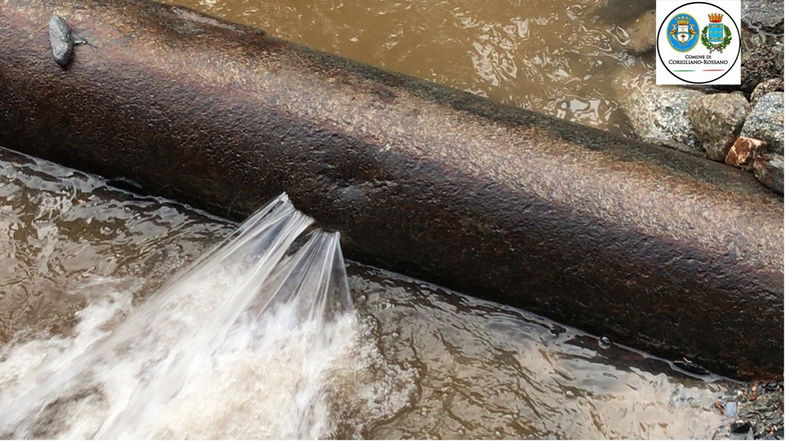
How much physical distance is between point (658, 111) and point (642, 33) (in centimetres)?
60

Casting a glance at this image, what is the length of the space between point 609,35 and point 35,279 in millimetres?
3034

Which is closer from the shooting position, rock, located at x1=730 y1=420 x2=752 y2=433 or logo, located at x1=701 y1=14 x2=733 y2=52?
rock, located at x1=730 y1=420 x2=752 y2=433

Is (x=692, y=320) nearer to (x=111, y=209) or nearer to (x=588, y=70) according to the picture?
(x=588, y=70)

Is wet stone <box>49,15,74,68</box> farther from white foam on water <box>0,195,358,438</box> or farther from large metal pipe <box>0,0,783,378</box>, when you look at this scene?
white foam on water <box>0,195,358,438</box>

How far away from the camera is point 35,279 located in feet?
9.44

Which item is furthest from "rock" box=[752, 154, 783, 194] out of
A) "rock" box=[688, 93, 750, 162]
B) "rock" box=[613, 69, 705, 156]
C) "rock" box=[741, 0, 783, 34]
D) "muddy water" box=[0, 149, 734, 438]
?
"rock" box=[741, 0, 783, 34]

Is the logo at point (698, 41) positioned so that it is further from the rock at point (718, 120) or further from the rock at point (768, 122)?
the rock at point (768, 122)

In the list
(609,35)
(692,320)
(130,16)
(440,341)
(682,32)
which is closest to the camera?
(692,320)

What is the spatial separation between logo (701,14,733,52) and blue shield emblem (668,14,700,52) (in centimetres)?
5

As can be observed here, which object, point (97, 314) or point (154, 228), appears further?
point (154, 228)

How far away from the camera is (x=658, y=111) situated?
334 cm

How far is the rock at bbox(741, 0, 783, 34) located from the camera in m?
3.40

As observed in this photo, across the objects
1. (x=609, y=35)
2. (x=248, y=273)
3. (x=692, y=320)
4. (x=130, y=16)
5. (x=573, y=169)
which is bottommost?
(x=248, y=273)

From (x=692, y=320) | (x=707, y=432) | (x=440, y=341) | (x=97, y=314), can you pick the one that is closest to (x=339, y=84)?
(x=440, y=341)
